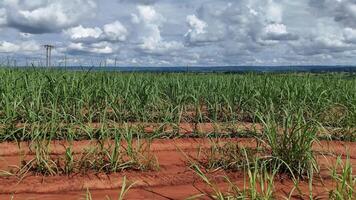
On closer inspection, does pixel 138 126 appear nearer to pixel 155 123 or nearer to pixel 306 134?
pixel 155 123

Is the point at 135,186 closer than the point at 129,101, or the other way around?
the point at 135,186

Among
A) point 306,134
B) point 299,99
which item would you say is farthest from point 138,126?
point 299,99

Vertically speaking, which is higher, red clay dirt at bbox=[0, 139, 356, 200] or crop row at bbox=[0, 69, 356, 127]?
crop row at bbox=[0, 69, 356, 127]

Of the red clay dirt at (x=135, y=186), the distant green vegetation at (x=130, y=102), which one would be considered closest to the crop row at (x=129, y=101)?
the distant green vegetation at (x=130, y=102)

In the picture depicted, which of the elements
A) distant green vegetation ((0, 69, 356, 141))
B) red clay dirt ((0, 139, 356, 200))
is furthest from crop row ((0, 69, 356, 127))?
red clay dirt ((0, 139, 356, 200))

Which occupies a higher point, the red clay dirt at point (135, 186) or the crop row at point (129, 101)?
the crop row at point (129, 101)

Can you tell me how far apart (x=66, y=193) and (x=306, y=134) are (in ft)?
7.31

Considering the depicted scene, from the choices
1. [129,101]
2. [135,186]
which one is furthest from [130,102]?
[135,186]

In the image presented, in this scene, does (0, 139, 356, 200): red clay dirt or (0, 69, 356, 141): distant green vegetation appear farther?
(0, 69, 356, 141): distant green vegetation

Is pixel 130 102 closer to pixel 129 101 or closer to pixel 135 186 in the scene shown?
pixel 129 101

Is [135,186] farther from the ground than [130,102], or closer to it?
closer to it

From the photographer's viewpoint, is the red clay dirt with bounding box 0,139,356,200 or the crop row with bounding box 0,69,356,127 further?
the crop row with bounding box 0,69,356,127

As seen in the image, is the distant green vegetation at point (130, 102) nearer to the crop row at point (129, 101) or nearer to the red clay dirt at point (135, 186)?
the crop row at point (129, 101)

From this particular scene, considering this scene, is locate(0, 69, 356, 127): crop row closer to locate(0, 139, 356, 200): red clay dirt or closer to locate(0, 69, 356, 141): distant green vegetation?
locate(0, 69, 356, 141): distant green vegetation
